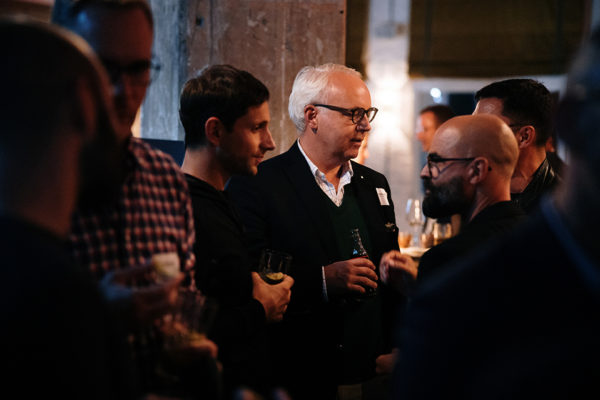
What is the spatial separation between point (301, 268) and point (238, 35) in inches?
77.3

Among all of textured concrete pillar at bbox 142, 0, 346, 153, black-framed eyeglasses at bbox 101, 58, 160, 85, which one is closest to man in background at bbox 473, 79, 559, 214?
textured concrete pillar at bbox 142, 0, 346, 153

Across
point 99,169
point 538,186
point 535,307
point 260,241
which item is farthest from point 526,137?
point 99,169

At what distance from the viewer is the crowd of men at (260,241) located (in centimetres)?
87

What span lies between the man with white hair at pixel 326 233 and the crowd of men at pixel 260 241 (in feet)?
0.03

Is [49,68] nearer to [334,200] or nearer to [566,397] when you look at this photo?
[566,397]

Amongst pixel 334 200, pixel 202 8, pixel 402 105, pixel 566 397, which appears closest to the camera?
pixel 566 397

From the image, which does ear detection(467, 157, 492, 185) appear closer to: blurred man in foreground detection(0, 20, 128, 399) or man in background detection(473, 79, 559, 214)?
man in background detection(473, 79, 559, 214)

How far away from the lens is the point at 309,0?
14.4 feet

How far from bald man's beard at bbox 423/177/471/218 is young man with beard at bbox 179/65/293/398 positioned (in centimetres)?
76

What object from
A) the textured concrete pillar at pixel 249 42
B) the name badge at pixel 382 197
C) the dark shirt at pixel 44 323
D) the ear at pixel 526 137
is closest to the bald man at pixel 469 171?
the name badge at pixel 382 197

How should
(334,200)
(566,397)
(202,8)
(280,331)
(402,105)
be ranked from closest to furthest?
1. (566,397)
2. (280,331)
3. (334,200)
4. (202,8)
5. (402,105)

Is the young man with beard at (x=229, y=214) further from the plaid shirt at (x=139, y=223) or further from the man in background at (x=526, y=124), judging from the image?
the man in background at (x=526, y=124)

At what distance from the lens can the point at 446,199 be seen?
278cm

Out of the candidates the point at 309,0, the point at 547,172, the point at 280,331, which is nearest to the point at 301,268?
the point at 280,331
